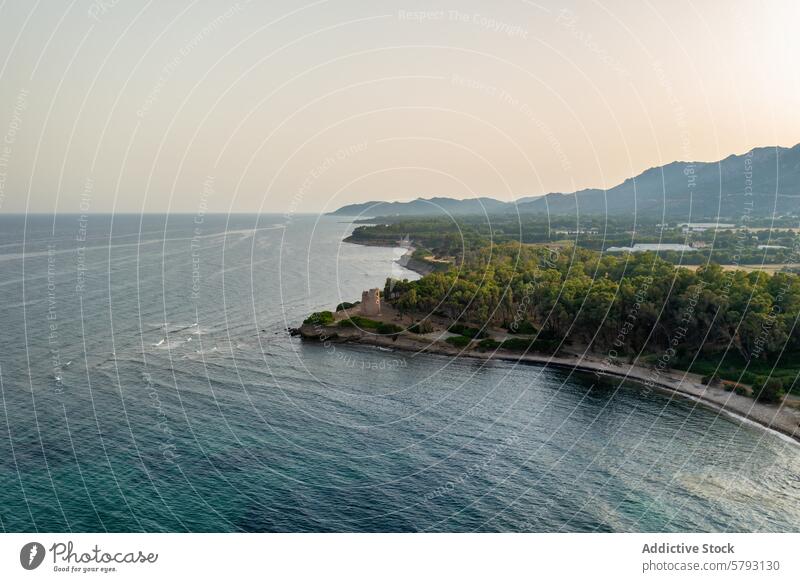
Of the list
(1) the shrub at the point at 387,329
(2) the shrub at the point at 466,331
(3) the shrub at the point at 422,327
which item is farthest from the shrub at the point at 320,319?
(2) the shrub at the point at 466,331

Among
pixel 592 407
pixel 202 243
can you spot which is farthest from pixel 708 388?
pixel 202 243

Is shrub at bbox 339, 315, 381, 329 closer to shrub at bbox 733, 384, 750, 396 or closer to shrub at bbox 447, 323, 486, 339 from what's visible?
shrub at bbox 447, 323, 486, 339

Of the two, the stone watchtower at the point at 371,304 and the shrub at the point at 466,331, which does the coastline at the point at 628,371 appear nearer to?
the stone watchtower at the point at 371,304

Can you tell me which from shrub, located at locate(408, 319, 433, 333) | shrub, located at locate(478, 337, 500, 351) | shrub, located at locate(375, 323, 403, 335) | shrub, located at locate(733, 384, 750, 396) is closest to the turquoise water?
shrub, located at locate(478, 337, 500, 351)

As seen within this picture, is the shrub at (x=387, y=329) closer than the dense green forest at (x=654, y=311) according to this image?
No

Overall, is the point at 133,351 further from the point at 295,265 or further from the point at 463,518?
the point at 295,265
